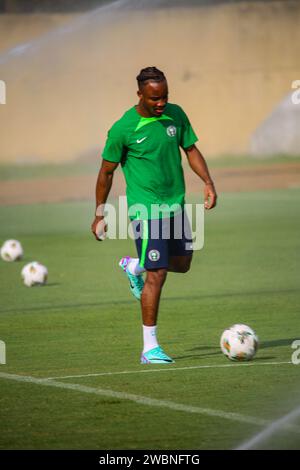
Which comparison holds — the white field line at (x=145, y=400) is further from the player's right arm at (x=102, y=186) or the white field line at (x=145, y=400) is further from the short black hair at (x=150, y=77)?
the short black hair at (x=150, y=77)

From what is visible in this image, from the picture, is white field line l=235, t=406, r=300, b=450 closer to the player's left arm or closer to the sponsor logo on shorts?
the sponsor logo on shorts

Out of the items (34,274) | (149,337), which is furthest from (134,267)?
(34,274)

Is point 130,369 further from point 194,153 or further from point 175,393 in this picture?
point 194,153

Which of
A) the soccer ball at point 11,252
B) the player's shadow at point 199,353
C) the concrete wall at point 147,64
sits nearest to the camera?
the player's shadow at point 199,353

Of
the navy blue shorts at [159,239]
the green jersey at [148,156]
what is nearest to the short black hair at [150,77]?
the green jersey at [148,156]

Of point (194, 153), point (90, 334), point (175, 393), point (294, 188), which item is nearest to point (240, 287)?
point (90, 334)

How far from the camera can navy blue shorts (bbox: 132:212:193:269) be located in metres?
10.5

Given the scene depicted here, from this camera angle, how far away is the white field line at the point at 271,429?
763cm

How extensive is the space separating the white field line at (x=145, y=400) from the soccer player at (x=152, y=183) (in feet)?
3.38

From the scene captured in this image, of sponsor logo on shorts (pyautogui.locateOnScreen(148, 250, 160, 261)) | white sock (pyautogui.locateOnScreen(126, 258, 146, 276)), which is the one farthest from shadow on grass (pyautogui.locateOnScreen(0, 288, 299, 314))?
sponsor logo on shorts (pyautogui.locateOnScreen(148, 250, 160, 261))

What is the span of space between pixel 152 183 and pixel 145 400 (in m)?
2.17

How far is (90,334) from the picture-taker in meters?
12.3

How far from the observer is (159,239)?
34.6 ft

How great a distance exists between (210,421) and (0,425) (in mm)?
1364
